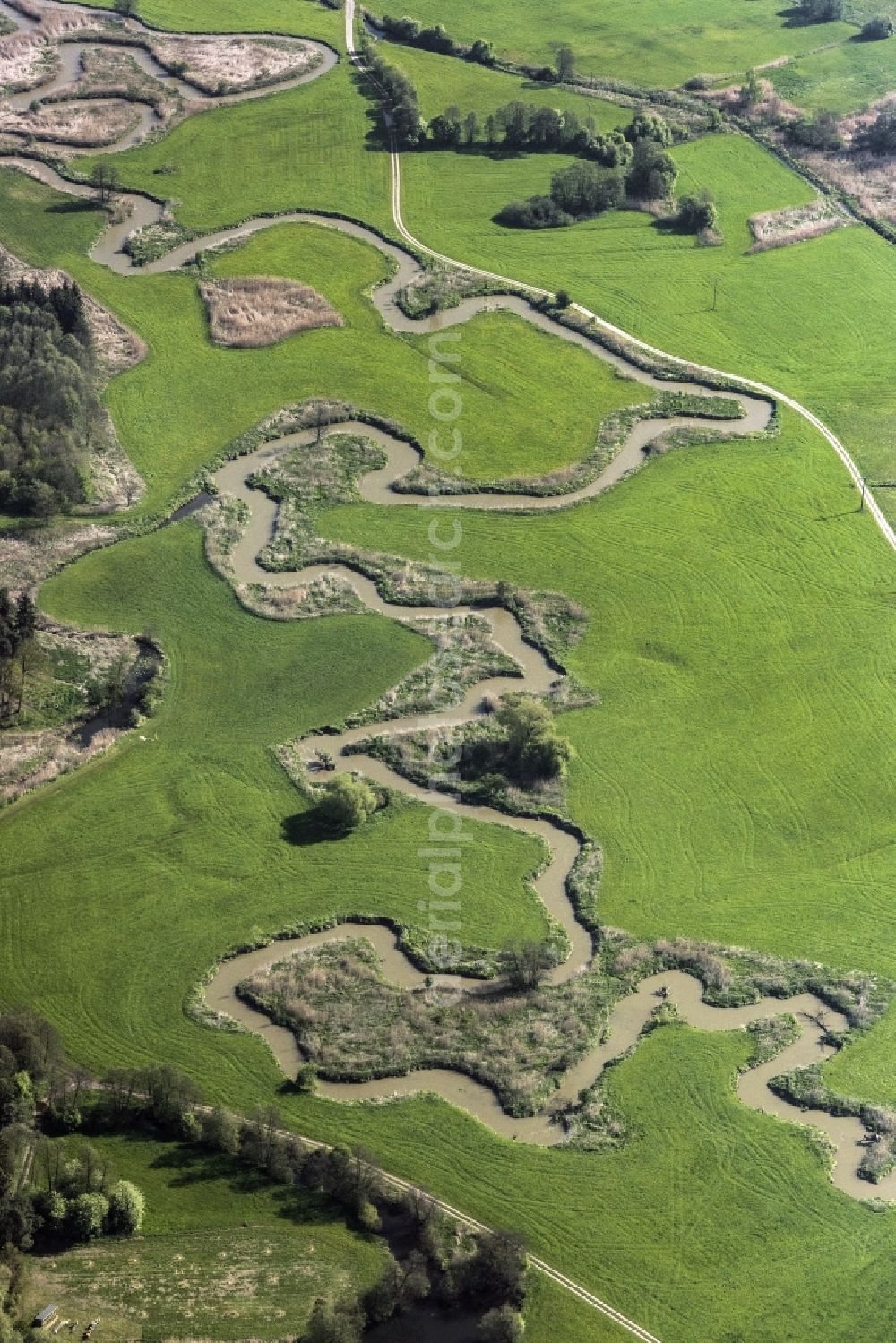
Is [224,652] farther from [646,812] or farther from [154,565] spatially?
[646,812]

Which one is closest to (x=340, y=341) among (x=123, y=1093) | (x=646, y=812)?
(x=646, y=812)

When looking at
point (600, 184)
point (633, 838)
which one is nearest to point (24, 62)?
point (600, 184)

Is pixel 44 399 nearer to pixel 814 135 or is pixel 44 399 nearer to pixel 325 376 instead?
pixel 325 376

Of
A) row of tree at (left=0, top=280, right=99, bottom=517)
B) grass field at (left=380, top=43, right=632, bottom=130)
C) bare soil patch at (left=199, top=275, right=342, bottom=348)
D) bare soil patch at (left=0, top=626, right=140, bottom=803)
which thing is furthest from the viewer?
grass field at (left=380, top=43, right=632, bottom=130)

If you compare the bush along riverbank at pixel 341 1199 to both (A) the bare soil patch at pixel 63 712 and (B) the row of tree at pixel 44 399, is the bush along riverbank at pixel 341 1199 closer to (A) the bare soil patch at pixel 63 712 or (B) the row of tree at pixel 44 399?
(A) the bare soil patch at pixel 63 712

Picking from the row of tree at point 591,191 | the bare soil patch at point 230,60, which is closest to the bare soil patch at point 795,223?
the row of tree at point 591,191

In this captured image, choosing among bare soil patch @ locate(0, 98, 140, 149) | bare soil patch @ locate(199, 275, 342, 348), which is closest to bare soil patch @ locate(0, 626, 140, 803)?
bare soil patch @ locate(199, 275, 342, 348)

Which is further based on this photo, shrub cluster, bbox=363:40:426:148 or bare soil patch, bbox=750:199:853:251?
shrub cluster, bbox=363:40:426:148

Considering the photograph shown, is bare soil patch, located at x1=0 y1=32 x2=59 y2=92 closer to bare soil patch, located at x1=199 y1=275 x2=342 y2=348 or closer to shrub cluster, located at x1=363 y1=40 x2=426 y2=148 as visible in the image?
shrub cluster, located at x1=363 y1=40 x2=426 y2=148
